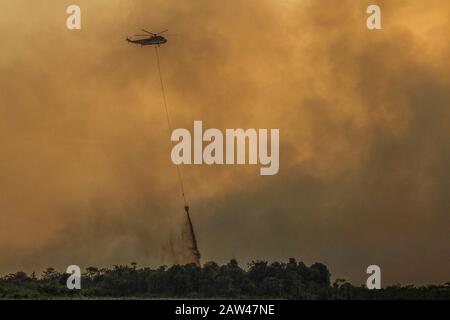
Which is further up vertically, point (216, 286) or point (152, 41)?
point (152, 41)

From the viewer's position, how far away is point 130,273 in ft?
177

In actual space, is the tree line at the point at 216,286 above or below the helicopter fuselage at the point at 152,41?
below

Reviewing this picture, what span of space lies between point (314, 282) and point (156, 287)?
30.3 ft

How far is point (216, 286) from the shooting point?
5241 centimetres

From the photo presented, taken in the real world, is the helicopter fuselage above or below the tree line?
above

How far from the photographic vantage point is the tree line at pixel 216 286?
51688 millimetres

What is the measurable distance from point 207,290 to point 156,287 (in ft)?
10.3

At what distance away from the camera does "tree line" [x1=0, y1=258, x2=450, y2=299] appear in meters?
51.7
